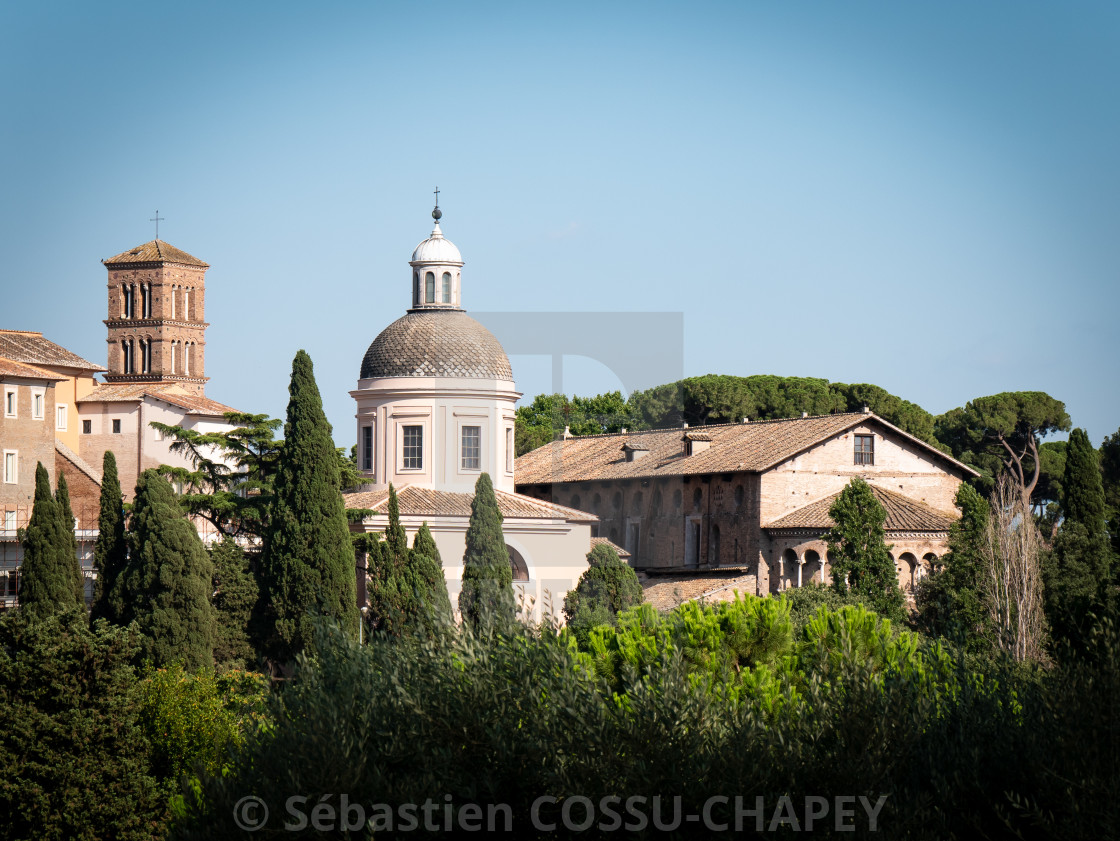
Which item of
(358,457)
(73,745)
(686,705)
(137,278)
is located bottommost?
(73,745)

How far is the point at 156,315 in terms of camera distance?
247 feet

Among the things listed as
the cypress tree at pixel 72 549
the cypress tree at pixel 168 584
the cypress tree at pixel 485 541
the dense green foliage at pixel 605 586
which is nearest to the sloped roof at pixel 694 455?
the dense green foliage at pixel 605 586

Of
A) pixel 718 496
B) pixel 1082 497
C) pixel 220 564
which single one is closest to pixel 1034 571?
pixel 1082 497

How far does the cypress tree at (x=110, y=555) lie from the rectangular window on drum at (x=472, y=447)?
11.4m

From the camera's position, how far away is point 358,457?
42719mm

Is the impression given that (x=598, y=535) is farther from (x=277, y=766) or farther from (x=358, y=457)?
(x=277, y=766)

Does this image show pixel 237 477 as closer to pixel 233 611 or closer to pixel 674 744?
pixel 233 611

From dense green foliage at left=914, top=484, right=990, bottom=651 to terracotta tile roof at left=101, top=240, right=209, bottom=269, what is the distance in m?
48.7

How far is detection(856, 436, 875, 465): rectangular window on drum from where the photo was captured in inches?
1711

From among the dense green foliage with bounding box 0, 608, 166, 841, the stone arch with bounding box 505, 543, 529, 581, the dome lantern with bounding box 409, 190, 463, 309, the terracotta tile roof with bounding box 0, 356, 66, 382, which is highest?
the dome lantern with bounding box 409, 190, 463, 309

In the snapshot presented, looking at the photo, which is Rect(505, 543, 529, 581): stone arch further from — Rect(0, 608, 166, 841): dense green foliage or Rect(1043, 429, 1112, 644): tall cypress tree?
Rect(0, 608, 166, 841): dense green foliage

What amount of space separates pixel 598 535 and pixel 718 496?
16.8 feet

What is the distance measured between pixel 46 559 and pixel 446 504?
12.3 m

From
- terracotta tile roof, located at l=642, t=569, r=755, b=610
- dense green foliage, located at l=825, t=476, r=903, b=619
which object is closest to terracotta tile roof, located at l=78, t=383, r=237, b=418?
terracotta tile roof, located at l=642, t=569, r=755, b=610
